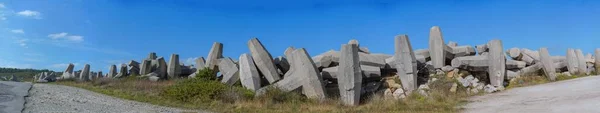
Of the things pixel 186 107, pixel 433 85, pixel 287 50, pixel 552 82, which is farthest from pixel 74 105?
pixel 552 82

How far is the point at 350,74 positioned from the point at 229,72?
549 centimetres

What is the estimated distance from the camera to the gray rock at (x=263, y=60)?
16.9m

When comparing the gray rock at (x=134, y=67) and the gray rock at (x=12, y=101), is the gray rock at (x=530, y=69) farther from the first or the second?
the gray rock at (x=134, y=67)

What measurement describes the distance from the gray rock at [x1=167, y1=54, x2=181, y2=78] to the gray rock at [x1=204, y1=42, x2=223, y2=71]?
5967mm

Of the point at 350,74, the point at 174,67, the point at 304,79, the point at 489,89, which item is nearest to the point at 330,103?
the point at 350,74

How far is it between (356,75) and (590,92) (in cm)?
622

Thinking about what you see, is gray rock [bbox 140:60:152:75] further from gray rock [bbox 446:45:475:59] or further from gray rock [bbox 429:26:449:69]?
gray rock [bbox 446:45:475:59]

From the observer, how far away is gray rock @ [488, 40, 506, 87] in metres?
17.5

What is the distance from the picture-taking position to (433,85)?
53.1 feet

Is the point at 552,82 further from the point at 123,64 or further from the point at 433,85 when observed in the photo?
the point at 123,64

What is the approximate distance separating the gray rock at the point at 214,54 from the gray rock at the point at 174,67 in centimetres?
597

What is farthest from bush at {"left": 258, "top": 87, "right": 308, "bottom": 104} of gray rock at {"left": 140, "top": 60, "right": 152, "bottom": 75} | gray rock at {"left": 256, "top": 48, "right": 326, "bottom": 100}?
gray rock at {"left": 140, "top": 60, "right": 152, "bottom": 75}

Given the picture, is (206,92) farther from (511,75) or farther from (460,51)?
(511,75)

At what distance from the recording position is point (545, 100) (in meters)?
12.8
